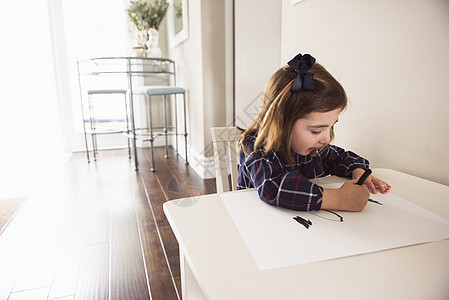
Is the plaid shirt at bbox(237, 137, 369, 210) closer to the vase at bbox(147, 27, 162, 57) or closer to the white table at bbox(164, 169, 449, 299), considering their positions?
the white table at bbox(164, 169, 449, 299)

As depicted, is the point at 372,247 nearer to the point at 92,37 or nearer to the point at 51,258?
the point at 51,258

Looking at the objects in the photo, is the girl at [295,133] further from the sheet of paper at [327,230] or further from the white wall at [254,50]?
the white wall at [254,50]

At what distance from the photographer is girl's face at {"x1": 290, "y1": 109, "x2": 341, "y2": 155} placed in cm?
72

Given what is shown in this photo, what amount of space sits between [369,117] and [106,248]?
4.26 feet

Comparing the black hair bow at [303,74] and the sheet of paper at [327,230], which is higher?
the black hair bow at [303,74]

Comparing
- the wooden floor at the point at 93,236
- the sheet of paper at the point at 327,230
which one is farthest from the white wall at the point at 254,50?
the sheet of paper at the point at 327,230

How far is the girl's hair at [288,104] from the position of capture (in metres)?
0.71

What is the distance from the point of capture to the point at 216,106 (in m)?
2.49

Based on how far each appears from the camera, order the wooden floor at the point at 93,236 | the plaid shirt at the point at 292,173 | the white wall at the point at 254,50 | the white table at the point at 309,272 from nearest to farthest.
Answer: the white table at the point at 309,272
the plaid shirt at the point at 292,173
the wooden floor at the point at 93,236
the white wall at the point at 254,50

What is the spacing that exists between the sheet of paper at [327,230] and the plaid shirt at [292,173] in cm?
2

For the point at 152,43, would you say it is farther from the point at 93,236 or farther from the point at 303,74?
the point at 303,74

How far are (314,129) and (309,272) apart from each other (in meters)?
0.41

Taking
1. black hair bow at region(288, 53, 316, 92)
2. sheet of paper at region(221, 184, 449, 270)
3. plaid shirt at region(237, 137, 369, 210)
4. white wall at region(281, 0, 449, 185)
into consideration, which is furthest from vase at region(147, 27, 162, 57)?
sheet of paper at region(221, 184, 449, 270)

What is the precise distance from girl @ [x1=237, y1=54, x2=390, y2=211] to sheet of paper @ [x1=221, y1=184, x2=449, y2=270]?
4 cm
